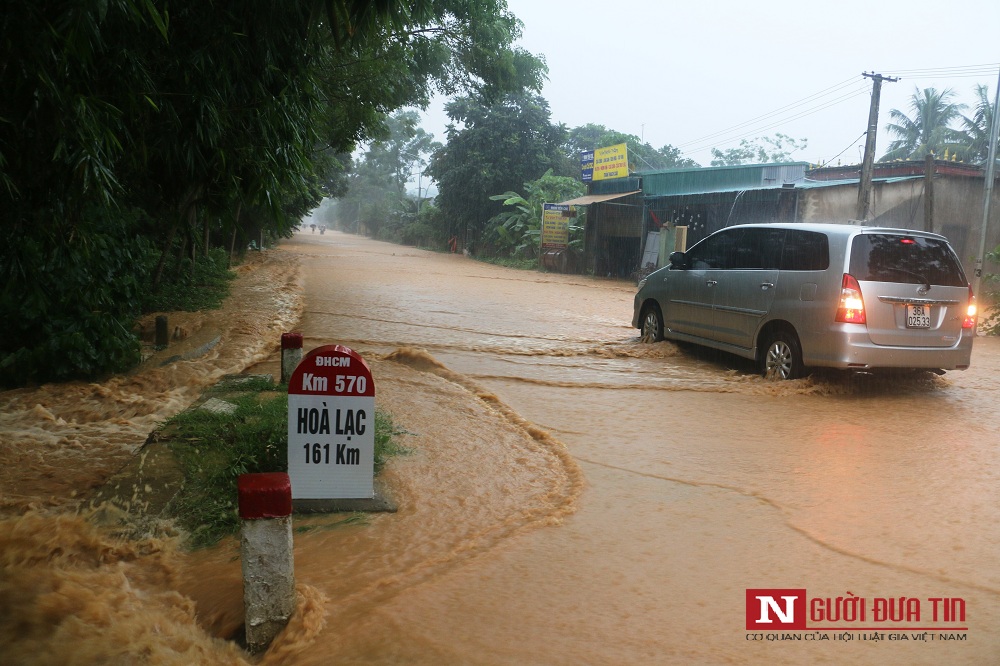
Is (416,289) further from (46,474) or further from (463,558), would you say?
(463,558)

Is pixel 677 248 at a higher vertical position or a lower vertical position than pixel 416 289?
higher

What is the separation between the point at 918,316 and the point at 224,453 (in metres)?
6.45

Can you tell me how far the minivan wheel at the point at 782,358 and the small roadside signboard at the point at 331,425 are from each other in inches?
210

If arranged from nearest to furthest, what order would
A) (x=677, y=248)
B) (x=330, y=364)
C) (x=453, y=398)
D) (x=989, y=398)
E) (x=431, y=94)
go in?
(x=330, y=364) < (x=453, y=398) < (x=989, y=398) < (x=677, y=248) < (x=431, y=94)

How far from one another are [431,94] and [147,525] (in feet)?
80.2

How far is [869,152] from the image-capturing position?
738 inches

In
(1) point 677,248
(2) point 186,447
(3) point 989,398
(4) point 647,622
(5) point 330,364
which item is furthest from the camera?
(1) point 677,248

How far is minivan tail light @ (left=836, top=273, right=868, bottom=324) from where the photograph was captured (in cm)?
776

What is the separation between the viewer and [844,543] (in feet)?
14.5

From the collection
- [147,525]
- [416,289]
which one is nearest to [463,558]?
[147,525]

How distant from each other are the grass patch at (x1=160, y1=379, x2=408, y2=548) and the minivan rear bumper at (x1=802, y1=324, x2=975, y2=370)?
4.25 metres

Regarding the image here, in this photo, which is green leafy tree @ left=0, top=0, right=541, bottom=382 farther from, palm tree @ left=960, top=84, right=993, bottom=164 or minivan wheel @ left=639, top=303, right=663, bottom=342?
palm tree @ left=960, top=84, right=993, bottom=164

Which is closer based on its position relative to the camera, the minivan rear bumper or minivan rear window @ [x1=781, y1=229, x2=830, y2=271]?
the minivan rear bumper

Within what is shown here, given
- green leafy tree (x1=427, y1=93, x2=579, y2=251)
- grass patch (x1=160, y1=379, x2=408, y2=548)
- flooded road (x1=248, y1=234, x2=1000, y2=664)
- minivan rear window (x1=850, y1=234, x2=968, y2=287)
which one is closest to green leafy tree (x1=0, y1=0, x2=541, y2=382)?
grass patch (x1=160, y1=379, x2=408, y2=548)
